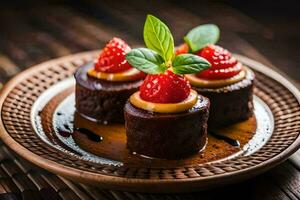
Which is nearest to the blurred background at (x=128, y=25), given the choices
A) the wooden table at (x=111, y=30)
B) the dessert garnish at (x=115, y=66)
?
the wooden table at (x=111, y=30)

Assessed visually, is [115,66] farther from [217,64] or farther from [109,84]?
[217,64]

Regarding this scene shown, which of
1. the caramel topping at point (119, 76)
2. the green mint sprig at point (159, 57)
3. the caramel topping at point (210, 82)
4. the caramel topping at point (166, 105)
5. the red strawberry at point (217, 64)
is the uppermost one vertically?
the green mint sprig at point (159, 57)

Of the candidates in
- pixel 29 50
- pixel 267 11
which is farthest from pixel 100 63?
pixel 267 11

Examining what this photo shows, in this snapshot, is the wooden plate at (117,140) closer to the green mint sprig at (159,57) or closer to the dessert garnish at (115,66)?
the dessert garnish at (115,66)

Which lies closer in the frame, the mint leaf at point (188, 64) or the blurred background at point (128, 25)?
the mint leaf at point (188, 64)

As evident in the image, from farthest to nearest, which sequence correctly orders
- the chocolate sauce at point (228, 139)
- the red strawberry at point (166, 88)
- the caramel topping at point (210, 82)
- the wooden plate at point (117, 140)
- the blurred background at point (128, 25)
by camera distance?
the blurred background at point (128, 25)
the caramel topping at point (210, 82)
the chocolate sauce at point (228, 139)
the red strawberry at point (166, 88)
the wooden plate at point (117, 140)

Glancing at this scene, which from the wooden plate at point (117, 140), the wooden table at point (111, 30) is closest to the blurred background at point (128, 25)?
the wooden table at point (111, 30)

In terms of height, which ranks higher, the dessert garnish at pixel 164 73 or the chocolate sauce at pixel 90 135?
the dessert garnish at pixel 164 73

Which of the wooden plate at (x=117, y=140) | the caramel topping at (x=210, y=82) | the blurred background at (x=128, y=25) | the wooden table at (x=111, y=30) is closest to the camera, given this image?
the wooden plate at (x=117, y=140)
